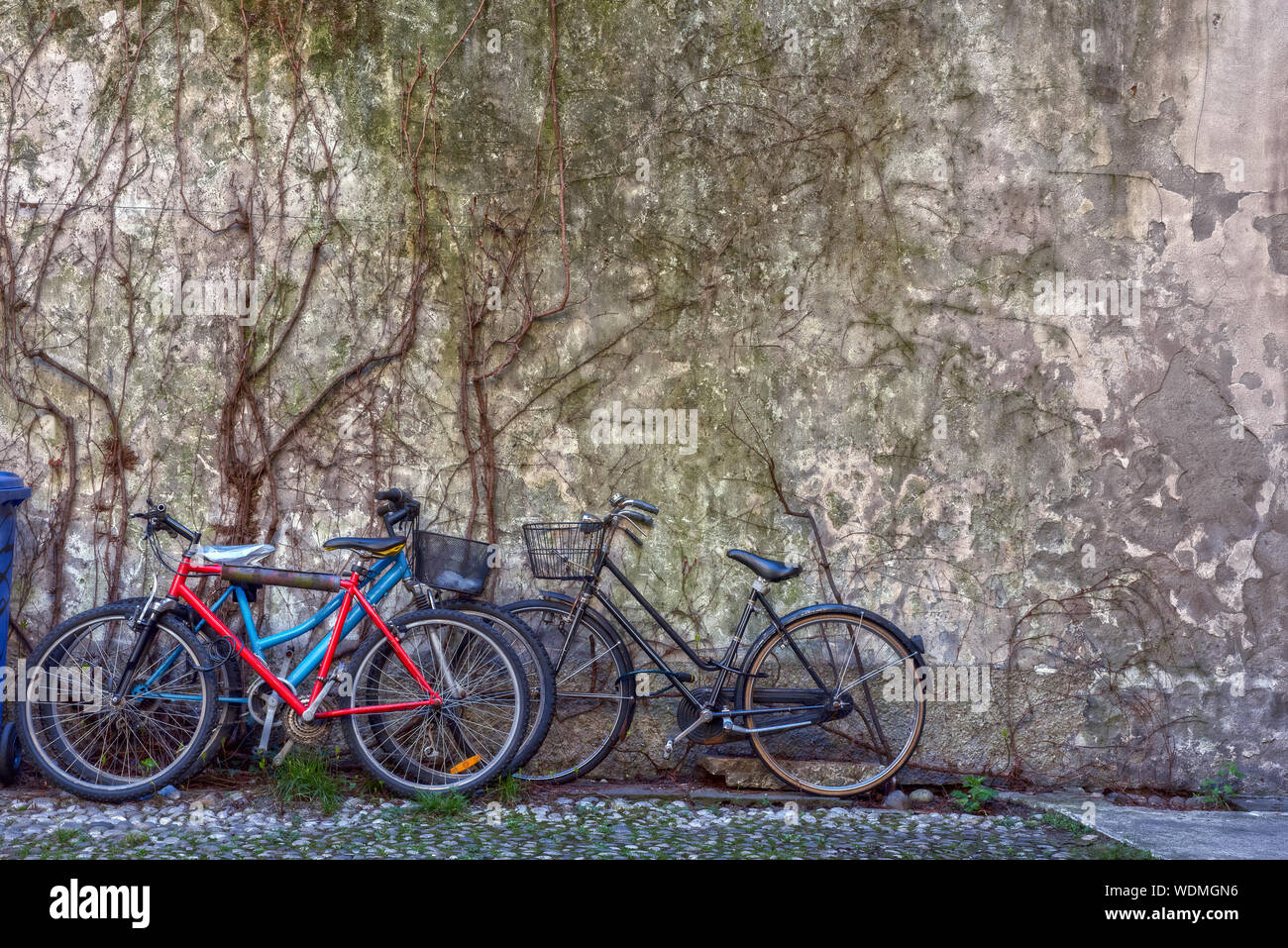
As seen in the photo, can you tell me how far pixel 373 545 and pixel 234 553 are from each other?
0.61 meters

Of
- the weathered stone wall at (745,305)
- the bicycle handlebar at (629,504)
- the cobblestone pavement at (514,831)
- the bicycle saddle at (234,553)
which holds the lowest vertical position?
the cobblestone pavement at (514,831)

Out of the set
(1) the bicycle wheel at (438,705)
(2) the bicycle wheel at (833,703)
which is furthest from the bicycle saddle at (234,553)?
(2) the bicycle wheel at (833,703)

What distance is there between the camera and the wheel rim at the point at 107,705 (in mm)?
4480

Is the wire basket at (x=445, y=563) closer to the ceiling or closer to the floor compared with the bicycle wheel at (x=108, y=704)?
closer to the ceiling

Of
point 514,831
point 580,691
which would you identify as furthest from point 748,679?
point 514,831

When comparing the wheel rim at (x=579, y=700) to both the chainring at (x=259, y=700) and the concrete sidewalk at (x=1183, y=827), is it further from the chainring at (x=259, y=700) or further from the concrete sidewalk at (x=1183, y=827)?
the concrete sidewalk at (x=1183, y=827)

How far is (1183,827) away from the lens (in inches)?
178

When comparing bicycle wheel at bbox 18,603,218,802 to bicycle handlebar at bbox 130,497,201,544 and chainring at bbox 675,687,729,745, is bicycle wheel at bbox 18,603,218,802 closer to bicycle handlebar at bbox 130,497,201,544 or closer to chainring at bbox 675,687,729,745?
bicycle handlebar at bbox 130,497,201,544

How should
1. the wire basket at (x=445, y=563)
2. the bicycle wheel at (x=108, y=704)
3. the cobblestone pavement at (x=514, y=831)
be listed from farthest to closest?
1. the wire basket at (x=445, y=563)
2. the bicycle wheel at (x=108, y=704)
3. the cobblestone pavement at (x=514, y=831)

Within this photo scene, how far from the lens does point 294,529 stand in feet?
16.6

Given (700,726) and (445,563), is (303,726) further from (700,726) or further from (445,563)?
(700,726)

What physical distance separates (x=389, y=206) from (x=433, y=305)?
20.9 inches

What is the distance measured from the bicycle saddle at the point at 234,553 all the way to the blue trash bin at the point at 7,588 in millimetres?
887
